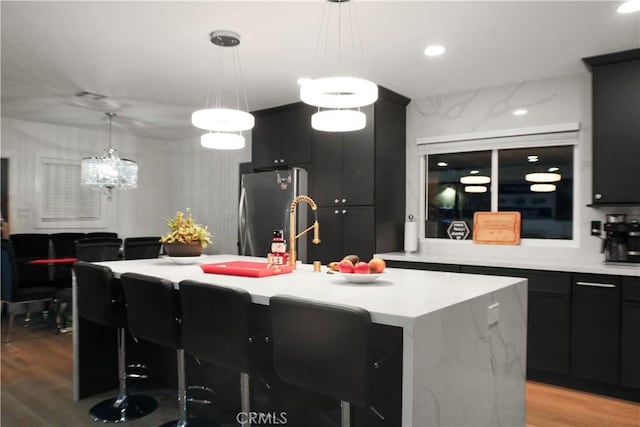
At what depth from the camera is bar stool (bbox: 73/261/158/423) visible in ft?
8.02

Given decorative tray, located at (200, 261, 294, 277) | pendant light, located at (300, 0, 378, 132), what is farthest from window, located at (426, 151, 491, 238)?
decorative tray, located at (200, 261, 294, 277)

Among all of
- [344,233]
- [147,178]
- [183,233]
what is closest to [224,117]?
[183,233]

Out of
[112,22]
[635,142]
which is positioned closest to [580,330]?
[635,142]

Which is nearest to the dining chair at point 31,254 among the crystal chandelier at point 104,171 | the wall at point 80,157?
the wall at point 80,157

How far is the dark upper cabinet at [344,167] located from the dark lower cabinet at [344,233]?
9 cm

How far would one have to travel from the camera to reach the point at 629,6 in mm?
2541

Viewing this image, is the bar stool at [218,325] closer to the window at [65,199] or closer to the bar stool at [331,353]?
the bar stool at [331,353]

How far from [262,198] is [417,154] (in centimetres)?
170

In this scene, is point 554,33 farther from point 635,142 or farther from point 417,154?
point 417,154

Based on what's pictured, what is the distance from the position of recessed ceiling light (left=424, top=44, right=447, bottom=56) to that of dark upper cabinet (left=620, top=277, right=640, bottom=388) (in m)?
2.04

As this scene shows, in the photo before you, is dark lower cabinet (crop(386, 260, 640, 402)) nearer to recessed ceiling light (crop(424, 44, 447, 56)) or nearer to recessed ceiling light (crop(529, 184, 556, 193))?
recessed ceiling light (crop(529, 184, 556, 193))

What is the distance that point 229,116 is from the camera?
2.60 metres

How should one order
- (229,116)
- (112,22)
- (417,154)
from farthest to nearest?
1. (417,154)
2. (112,22)
3. (229,116)

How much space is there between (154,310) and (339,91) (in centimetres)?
138
